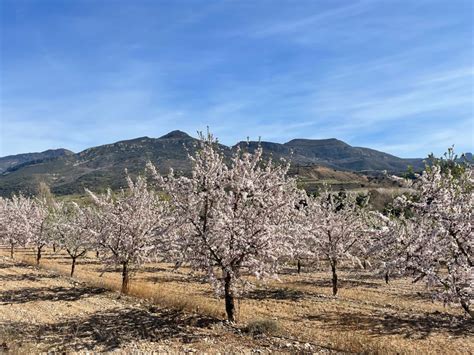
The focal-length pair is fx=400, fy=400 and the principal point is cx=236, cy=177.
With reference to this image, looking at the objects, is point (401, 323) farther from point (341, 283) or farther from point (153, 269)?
point (153, 269)

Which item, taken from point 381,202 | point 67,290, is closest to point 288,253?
point 67,290

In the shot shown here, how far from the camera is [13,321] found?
18.3 metres

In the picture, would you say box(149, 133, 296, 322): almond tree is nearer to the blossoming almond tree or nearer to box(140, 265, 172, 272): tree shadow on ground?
box(140, 265, 172, 272): tree shadow on ground

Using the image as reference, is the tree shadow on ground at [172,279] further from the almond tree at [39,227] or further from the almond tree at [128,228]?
the almond tree at [39,227]

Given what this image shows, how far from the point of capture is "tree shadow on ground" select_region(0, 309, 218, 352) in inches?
601

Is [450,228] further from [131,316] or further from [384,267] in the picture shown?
[131,316]

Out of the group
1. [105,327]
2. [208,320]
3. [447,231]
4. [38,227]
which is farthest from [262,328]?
[38,227]

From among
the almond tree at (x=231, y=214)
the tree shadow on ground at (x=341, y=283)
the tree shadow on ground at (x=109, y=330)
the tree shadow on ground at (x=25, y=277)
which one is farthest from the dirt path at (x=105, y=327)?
the tree shadow on ground at (x=341, y=283)

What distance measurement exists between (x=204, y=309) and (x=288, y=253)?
6.08 metres

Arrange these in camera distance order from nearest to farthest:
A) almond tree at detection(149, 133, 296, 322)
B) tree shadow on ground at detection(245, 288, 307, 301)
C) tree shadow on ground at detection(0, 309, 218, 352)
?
tree shadow on ground at detection(0, 309, 218, 352) < almond tree at detection(149, 133, 296, 322) < tree shadow on ground at detection(245, 288, 307, 301)

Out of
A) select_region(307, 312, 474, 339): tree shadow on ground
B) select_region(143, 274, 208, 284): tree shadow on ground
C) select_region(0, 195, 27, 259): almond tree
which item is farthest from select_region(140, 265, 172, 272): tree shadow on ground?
select_region(307, 312, 474, 339): tree shadow on ground

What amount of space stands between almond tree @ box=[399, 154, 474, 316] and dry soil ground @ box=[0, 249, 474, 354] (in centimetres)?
426

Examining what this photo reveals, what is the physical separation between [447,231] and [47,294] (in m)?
24.0

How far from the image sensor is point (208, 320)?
19.1 metres
